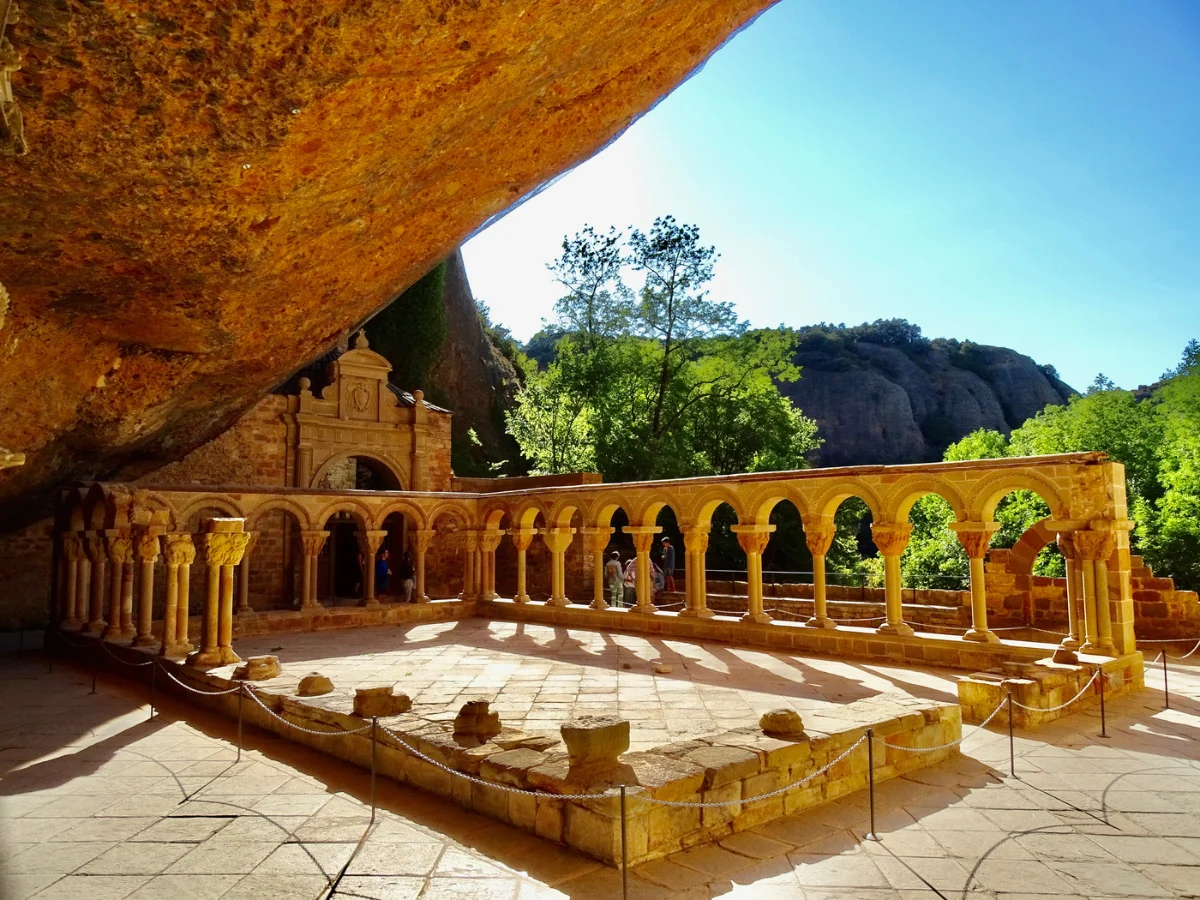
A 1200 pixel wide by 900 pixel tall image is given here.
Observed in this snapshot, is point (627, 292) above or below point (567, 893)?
above

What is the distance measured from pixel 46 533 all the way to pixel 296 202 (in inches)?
467

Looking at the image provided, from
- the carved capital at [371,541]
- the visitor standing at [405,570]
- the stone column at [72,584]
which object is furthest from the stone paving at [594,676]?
the visitor standing at [405,570]

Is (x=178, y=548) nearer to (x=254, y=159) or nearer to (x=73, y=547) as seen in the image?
(x=73, y=547)

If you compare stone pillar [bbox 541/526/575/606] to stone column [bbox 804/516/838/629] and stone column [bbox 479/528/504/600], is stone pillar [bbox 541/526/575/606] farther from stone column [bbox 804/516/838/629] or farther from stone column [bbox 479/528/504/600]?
stone column [bbox 804/516/838/629]

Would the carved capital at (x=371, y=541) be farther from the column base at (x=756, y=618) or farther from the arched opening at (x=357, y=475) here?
the column base at (x=756, y=618)

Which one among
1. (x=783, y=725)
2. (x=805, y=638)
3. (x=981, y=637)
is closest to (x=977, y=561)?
(x=981, y=637)

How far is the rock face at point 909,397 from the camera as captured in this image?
48812 millimetres

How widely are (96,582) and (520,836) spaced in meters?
9.66

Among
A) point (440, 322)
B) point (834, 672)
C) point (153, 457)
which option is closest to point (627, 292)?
point (440, 322)

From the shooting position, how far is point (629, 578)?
1458 cm

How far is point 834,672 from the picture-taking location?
8.14m

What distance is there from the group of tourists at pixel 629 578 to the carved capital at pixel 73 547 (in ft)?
27.7

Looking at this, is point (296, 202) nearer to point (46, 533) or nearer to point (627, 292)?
point (46, 533)

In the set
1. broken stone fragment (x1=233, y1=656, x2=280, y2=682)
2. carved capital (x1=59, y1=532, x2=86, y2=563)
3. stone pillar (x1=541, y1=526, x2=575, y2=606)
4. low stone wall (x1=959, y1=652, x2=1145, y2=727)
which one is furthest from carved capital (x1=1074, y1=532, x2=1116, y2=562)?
carved capital (x1=59, y1=532, x2=86, y2=563)
